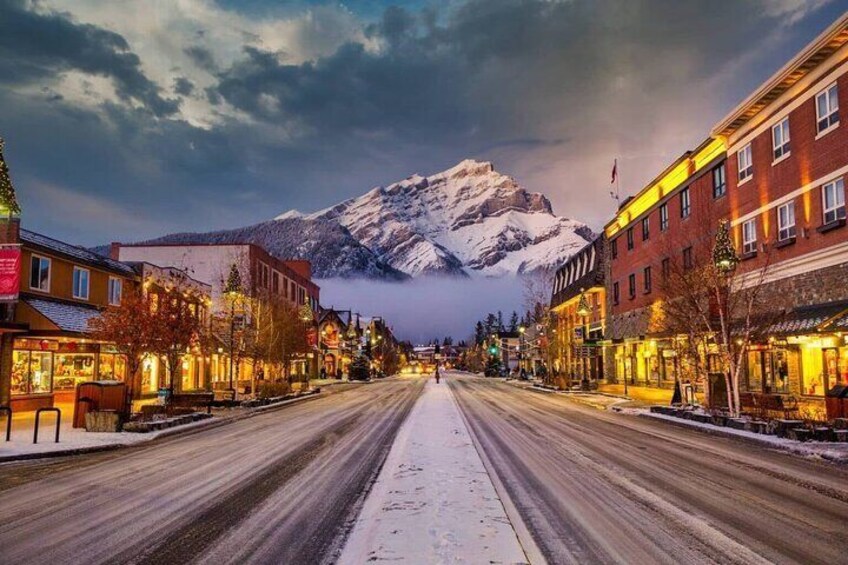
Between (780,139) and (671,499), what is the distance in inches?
927

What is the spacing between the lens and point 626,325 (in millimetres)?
51219

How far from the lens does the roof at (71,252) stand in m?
29.1

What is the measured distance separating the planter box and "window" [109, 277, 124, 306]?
1676cm

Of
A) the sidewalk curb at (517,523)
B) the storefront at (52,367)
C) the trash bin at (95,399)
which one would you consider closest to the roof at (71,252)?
the storefront at (52,367)

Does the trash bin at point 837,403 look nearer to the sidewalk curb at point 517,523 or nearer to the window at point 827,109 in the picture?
the window at point 827,109

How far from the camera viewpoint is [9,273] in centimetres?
2353

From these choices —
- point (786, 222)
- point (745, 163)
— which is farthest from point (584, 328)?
point (786, 222)

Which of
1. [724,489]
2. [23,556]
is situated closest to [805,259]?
→ [724,489]

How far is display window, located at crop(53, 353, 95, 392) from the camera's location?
30.9m

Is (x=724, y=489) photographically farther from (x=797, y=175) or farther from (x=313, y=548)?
(x=797, y=175)

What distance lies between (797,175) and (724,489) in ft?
66.4

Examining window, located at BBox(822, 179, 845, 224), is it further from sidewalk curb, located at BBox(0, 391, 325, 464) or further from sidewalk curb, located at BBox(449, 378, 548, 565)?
sidewalk curb, located at BBox(0, 391, 325, 464)

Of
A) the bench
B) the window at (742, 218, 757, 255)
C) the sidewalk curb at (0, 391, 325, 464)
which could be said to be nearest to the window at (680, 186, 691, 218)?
the window at (742, 218, 757, 255)

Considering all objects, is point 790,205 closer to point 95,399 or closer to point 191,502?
point 191,502
